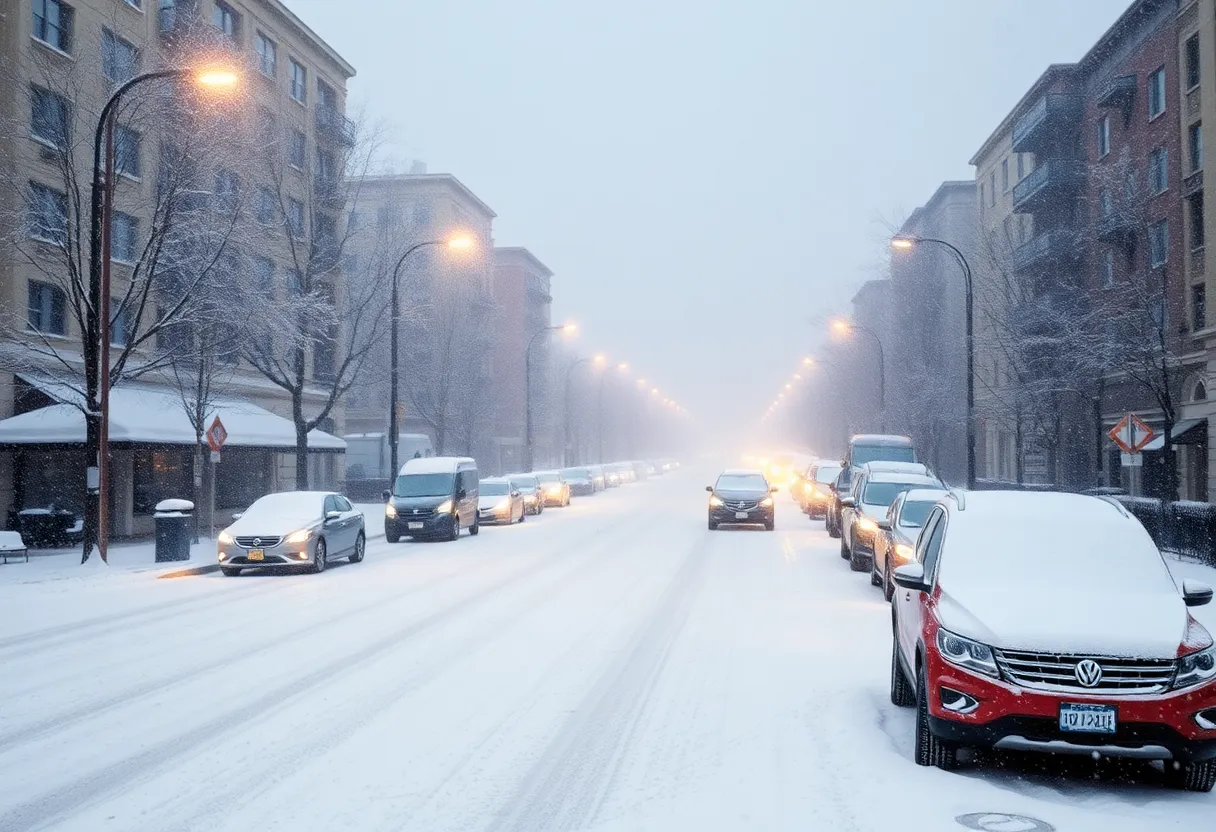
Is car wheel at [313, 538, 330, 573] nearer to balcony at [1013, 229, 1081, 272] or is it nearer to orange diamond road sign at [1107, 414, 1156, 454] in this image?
orange diamond road sign at [1107, 414, 1156, 454]

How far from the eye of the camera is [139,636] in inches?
509

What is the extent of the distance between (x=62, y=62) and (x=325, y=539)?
→ 15.1 meters

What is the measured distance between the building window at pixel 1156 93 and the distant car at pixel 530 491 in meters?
25.0

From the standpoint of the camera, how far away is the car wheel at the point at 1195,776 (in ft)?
21.6

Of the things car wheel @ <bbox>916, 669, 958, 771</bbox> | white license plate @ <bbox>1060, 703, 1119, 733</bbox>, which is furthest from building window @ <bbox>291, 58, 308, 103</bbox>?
white license plate @ <bbox>1060, 703, 1119, 733</bbox>

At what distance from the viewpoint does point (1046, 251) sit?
142 ft

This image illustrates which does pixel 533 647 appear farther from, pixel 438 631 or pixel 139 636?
pixel 139 636

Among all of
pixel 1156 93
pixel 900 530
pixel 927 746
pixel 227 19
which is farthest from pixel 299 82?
pixel 927 746

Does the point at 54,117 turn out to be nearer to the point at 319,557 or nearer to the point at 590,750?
the point at 319,557

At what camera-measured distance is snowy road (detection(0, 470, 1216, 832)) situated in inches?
245

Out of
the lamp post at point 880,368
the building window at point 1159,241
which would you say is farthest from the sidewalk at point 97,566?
the lamp post at point 880,368

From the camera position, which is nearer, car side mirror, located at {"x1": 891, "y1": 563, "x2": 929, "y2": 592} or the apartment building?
car side mirror, located at {"x1": 891, "y1": 563, "x2": 929, "y2": 592}

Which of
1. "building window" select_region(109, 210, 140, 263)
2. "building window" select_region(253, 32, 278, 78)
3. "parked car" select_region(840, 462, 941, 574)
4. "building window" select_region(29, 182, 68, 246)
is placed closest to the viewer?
"parked car" select_region(840, 462, 941, 574)

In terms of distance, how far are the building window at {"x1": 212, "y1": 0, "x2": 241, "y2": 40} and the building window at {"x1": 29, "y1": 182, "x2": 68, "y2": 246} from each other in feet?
48.6
